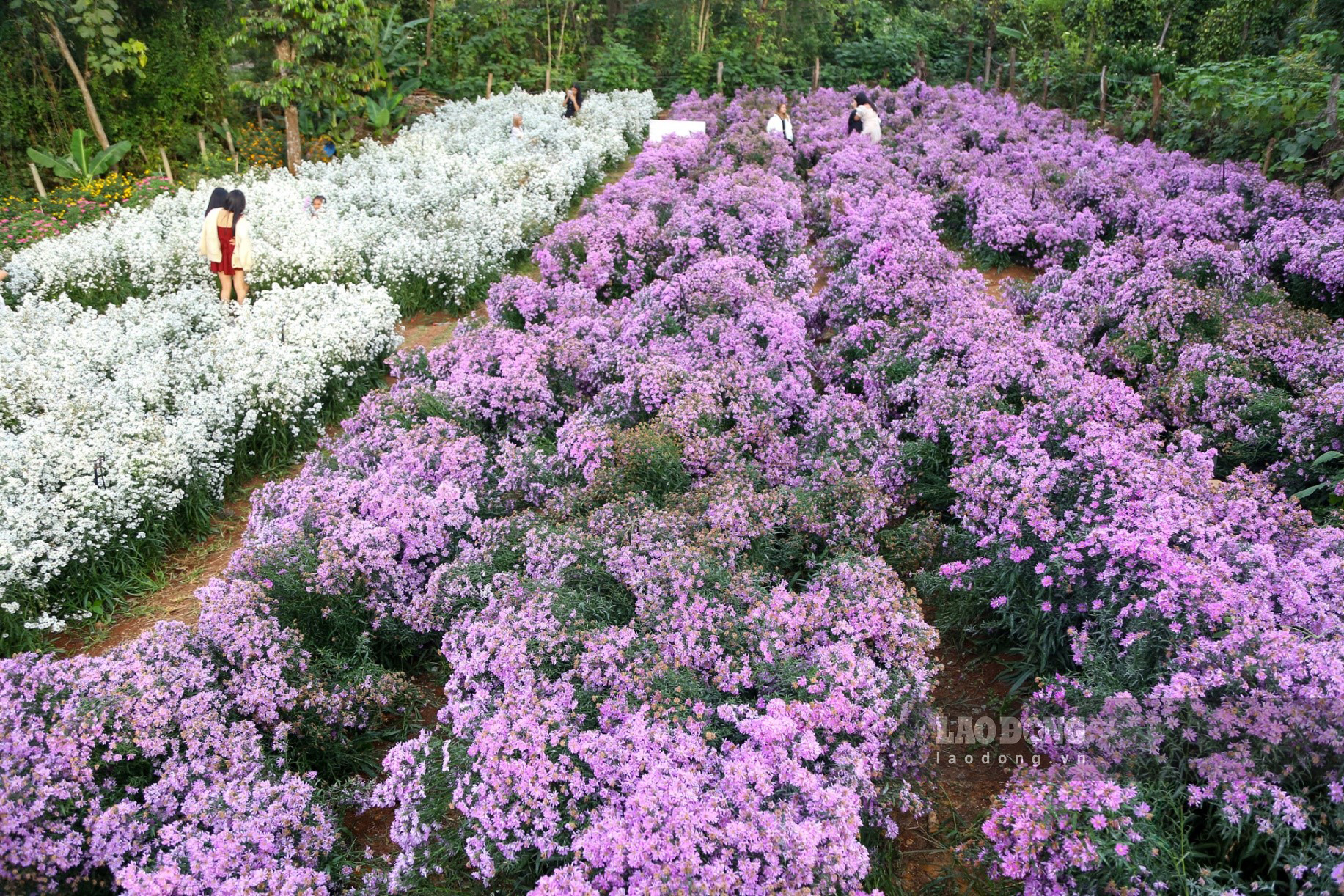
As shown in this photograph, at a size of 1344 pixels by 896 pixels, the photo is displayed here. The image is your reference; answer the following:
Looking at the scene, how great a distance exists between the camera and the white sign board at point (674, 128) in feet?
64.6

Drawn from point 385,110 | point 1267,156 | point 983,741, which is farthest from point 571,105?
point 983,741

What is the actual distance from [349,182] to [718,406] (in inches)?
459

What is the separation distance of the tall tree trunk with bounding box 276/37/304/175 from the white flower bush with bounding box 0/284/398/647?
334 inches

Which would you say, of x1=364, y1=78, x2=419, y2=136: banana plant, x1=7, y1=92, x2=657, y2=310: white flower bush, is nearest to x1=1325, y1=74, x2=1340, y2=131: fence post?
x1=7, y1=92, x2=657, y2=310: white flower bush

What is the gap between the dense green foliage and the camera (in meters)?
15.6

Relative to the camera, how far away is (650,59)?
101 feet

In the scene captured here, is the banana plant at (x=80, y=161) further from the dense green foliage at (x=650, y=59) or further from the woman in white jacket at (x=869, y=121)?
the woman in white jacket at (x=869, y=121)

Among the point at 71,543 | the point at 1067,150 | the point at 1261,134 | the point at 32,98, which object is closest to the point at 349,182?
the point at 32,98

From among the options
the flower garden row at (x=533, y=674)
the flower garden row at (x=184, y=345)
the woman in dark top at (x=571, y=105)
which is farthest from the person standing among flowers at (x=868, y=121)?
the flower garden row at (x=533, y=674)

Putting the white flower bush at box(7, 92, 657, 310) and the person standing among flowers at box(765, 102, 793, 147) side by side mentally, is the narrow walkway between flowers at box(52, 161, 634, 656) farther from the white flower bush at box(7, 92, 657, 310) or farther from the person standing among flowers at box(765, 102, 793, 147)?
the person standing among flowers at box(765, 102, 793, 147)

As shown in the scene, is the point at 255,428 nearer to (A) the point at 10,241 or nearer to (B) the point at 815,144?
(A) the point at 10,241

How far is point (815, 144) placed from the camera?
1736 cm

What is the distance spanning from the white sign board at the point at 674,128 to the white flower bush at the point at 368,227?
2.57 meters

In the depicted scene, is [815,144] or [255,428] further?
[815,144]
